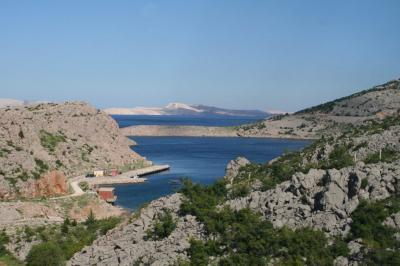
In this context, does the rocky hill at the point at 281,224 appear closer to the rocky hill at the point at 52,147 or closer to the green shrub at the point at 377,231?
the green shrub at the point at 377,231

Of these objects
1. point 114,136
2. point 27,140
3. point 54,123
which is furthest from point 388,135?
point 114,136

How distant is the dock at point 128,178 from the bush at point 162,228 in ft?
193

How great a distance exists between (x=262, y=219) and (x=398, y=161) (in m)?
8.09

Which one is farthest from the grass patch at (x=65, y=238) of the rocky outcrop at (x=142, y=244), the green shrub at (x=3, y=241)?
the rocky outcrop at (x=142, y=244)

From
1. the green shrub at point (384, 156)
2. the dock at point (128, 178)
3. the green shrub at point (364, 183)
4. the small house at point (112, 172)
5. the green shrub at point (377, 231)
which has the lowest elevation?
the dock at point (128, 178)

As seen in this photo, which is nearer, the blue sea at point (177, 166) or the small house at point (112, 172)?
the blue sea at point (177, 166)

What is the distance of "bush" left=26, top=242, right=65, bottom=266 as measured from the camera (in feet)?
117

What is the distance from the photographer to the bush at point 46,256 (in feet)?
117

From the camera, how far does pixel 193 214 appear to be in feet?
113

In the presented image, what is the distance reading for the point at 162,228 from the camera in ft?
108

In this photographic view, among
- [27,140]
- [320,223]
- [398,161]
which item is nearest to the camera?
[320,223]

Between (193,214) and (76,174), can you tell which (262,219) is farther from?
(76,174)

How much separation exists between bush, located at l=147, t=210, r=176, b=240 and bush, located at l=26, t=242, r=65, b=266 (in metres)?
5.62

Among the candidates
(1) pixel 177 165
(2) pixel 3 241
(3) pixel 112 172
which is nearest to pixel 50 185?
(3) pixel 112 172
